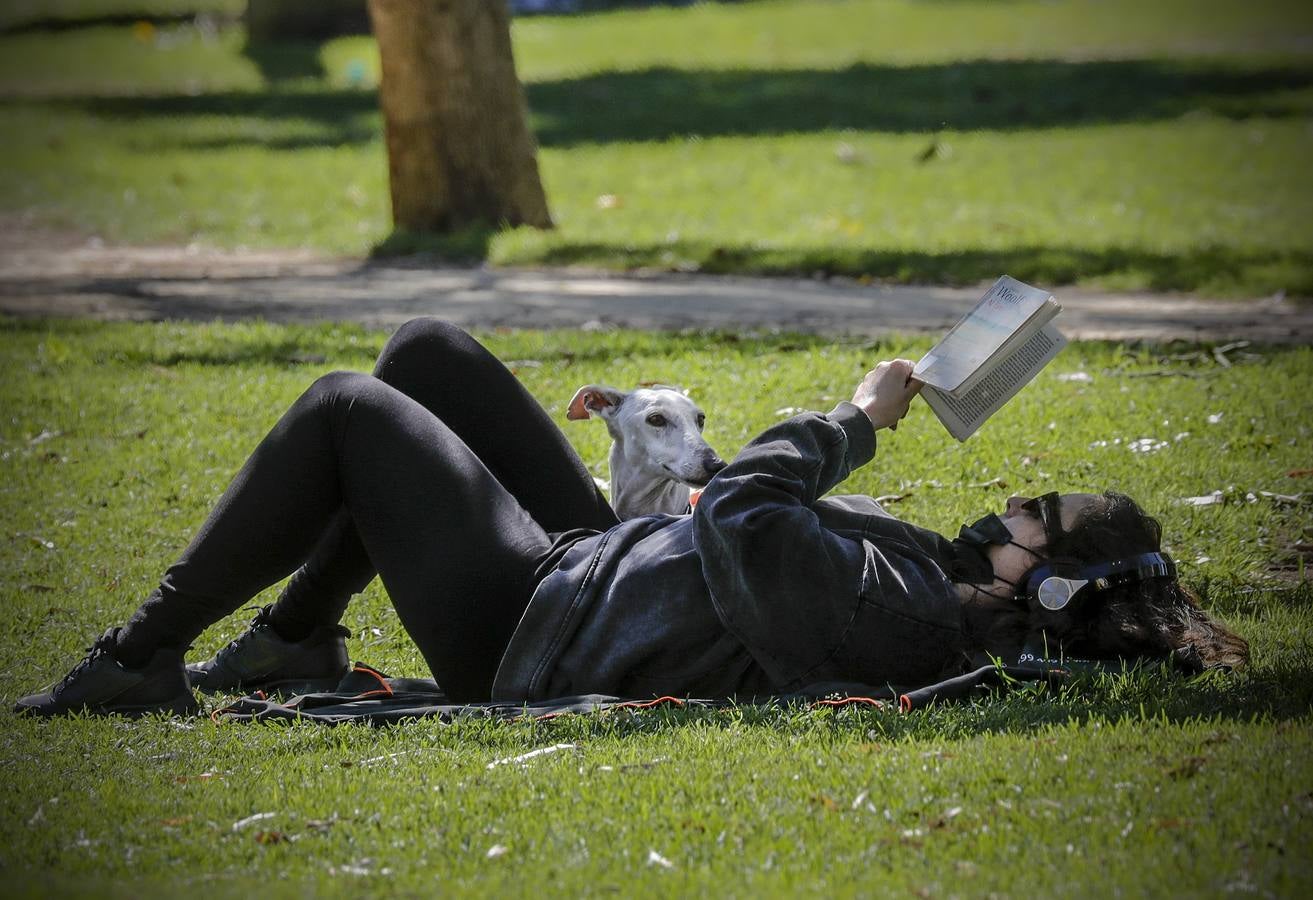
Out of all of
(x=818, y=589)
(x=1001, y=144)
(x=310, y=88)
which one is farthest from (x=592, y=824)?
(x=310, y=88)

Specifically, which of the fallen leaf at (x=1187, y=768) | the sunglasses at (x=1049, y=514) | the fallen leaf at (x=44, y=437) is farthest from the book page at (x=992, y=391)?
the fallen leaf at (x=44, y=437)

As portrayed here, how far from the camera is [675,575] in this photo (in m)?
4.01

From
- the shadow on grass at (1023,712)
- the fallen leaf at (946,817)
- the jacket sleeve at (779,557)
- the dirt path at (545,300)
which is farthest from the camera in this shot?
the dirt path at (545,300)

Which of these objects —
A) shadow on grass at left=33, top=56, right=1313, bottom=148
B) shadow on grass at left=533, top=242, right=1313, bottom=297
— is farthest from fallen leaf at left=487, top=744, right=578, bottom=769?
shadow on grass at left=33, top=56, right=1313, bottom=148

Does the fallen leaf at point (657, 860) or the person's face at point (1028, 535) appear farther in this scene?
the person's face at point (1028, 535)

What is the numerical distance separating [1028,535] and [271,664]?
2308mm

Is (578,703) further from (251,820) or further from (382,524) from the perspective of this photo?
(251,820)

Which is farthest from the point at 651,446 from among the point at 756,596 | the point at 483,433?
the point at 756,596

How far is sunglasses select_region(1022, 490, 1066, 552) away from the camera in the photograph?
4.04 metres

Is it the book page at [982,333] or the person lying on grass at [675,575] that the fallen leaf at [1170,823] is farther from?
the book page at [982,333]

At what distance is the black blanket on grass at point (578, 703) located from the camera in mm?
4129

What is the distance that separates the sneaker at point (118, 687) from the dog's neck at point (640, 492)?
75.6 inches

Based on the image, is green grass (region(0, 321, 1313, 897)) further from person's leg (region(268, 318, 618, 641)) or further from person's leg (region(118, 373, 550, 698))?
person's leg (region(268, 318, 618, 641))

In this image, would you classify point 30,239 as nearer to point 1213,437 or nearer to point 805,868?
point 1213,437
